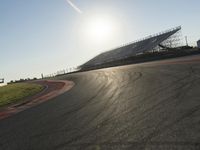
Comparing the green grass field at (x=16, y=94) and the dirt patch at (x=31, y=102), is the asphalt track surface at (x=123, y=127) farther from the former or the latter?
the green grass field at (x=16, y=94)

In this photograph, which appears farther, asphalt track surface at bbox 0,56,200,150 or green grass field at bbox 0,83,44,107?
green grass field at bbox 0,83,44,107

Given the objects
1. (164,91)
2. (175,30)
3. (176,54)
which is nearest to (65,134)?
(164,91)

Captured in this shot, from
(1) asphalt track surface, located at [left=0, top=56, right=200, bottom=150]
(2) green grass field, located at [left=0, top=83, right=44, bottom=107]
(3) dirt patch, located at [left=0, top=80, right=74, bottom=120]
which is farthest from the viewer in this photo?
(2) green grass field, located at [left=0, top=83, right=44, bottom=107]

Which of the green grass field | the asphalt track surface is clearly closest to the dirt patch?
the green grass field

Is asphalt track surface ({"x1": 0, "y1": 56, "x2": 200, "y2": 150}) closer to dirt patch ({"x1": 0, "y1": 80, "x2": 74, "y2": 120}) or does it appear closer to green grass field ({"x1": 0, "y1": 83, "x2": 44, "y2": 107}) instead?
dirt patch ({"x1": 0, "y1": 80, "x2": 74, "y2": 120})

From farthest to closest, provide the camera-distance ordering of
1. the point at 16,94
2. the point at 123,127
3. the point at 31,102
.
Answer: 1. the point at 16,94
2. the point at 31,102
3. the point at 123,127

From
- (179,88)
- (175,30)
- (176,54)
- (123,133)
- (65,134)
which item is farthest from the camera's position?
(175,30)

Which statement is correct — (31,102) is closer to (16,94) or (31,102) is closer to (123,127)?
(16,94)

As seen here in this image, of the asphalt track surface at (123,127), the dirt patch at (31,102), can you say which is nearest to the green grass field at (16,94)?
the dirt patch at (31,102)

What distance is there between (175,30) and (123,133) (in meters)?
76.6

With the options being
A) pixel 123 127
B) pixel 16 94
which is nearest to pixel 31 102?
pixel 16 94

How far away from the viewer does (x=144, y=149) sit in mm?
4961

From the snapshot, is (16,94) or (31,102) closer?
(31,102)

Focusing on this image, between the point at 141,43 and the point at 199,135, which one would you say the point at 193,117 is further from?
the point at 141,43
